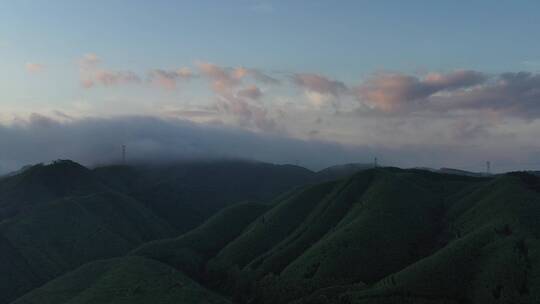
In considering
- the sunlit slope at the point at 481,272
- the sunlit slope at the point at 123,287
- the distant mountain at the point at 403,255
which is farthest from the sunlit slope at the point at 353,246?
the sunlit slope at the point at 123,287

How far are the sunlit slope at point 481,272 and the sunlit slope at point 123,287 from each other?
45.2m

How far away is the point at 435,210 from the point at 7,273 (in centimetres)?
14611

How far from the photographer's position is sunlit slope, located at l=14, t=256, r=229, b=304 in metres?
143

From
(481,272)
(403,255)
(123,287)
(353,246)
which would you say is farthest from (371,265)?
(123,287)

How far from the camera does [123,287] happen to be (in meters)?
152

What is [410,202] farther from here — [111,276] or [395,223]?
[111,276]

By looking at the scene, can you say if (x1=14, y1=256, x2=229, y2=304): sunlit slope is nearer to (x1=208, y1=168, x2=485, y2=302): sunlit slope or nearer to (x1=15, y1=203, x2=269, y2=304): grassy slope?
(x1=15, y1=203, x2=269, y2=304): grassy slope

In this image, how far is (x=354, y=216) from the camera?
7269 inches

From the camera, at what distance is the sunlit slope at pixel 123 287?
143250 millimetres

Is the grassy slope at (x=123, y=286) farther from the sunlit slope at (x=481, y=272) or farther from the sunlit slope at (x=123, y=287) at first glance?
the sunlit slope at (x=481, y=272)

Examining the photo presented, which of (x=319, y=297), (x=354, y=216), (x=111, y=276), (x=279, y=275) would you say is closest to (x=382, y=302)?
(x=319, y=297)

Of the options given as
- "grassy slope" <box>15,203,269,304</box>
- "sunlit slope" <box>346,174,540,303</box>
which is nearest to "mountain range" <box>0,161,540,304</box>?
"sunlit slope" <box>346,174,540,303</box>

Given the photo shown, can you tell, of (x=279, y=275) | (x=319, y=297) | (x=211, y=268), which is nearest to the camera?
(x=319, y=297)

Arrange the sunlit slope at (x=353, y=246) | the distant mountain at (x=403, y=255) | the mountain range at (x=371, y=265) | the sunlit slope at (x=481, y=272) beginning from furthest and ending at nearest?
the sunlit slope at (x=353, y=246), the mountain range at (x=371, y=265), the distant mountain at (x=403, y=255), the sunlit slope at (x=481, y=272)
